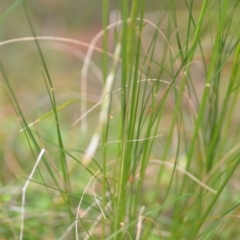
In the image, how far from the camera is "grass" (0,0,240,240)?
712 millimetres

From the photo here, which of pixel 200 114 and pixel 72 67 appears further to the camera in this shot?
pixel 72 67

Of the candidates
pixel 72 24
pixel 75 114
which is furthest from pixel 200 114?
pixel 72 24

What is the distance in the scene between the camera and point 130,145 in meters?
0.71

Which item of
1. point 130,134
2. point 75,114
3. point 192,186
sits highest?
point 130,134

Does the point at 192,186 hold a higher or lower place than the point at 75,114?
higher

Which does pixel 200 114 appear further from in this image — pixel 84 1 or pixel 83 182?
pixel 84 1

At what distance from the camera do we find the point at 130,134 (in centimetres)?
70

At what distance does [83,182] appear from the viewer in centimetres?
123

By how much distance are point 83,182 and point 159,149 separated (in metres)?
0.30

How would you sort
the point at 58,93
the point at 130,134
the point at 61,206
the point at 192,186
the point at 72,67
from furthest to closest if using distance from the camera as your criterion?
the point at 72,67 → the point at 58,93 → the point at 61,206 → the point at 192,186 → the point at 130,134

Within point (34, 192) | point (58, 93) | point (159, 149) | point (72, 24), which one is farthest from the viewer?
point (72, 24)

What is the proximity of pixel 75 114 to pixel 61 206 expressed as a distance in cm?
70

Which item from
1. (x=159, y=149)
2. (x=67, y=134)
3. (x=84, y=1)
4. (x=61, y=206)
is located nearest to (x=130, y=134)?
(x=61, y=206)

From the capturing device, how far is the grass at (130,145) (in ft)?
2.34
